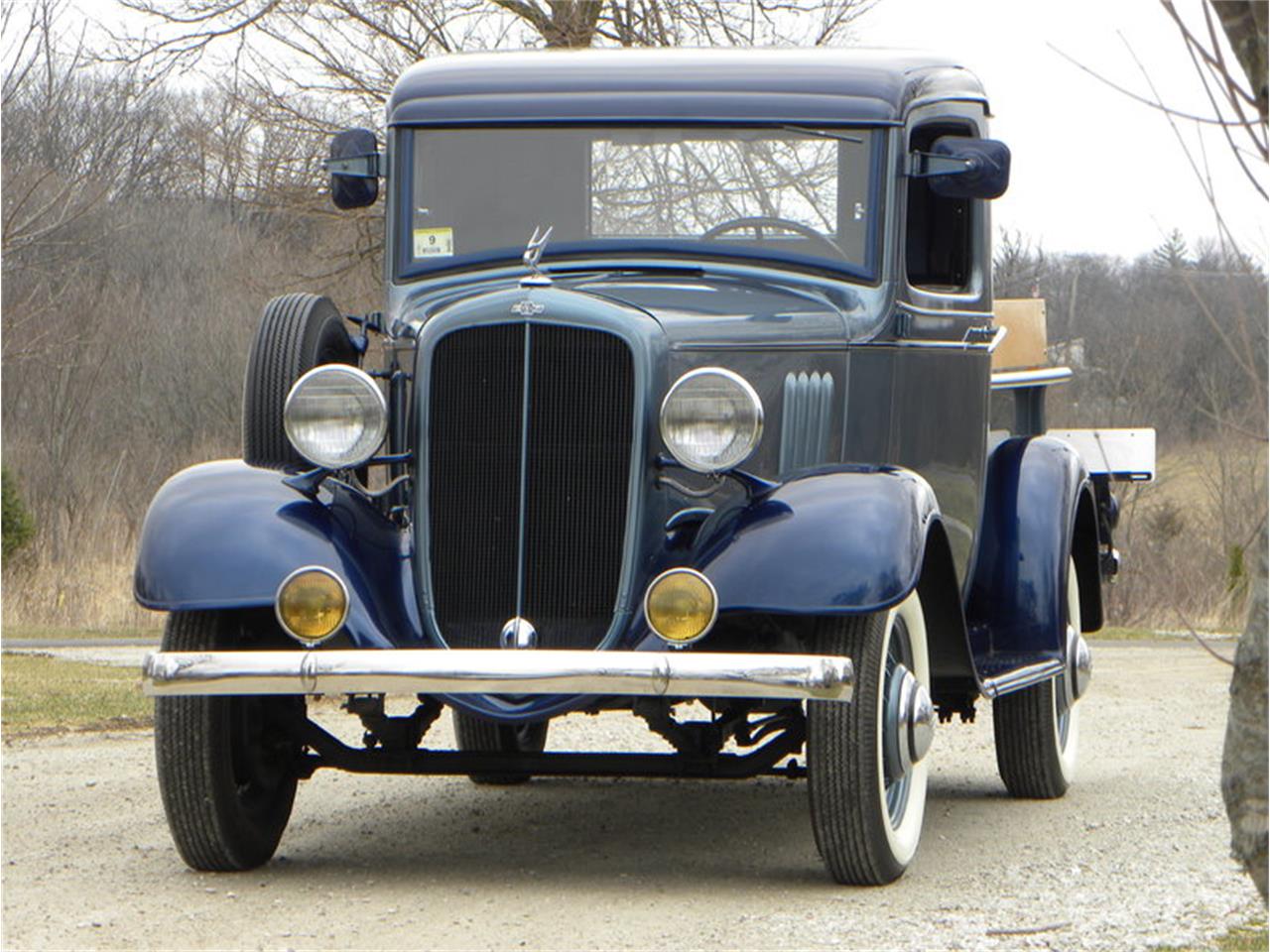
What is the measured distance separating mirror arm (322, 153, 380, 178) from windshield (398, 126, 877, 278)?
1.33ft

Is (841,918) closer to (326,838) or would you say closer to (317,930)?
(317,930)

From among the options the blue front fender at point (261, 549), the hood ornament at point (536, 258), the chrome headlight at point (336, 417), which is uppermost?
the hood ornament at point (536, 258)

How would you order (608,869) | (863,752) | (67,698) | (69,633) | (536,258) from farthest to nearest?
(69,633) < (67,698) < (536,258) < (608,869) < (863,752)

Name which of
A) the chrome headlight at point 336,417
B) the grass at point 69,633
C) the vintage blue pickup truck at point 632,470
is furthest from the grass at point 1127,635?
the chrome headlight at point 336,417

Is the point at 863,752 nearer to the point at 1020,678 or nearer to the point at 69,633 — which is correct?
the point at 1020,678

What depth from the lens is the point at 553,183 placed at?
6383mm

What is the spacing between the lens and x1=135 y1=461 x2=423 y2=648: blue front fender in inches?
203

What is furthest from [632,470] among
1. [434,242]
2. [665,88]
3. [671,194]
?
[665,88]

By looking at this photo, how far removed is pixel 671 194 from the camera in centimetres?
639

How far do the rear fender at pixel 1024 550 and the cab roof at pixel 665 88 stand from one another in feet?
5.04

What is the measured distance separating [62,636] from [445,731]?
714cm

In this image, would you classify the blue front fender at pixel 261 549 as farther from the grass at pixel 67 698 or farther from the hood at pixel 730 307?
the grass at pixel 67 698

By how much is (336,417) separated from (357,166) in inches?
59.7

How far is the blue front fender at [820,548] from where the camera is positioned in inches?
199
